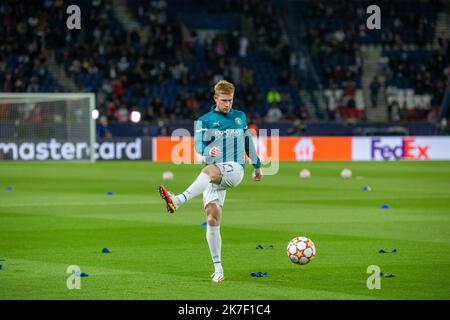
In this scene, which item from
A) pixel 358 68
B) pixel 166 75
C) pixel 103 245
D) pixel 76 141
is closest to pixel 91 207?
pixel 103 245

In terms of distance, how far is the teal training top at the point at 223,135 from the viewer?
10.6 metres

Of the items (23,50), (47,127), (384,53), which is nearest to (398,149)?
(384,53)

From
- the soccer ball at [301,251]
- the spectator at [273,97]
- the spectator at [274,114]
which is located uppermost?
the spectator at [273,97]

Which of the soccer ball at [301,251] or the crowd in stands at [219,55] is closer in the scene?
the soccer ball at [301,251]

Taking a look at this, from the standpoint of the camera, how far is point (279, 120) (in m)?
42.4

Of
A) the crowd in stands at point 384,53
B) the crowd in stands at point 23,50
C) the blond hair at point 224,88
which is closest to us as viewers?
the blond hair at point 224,88

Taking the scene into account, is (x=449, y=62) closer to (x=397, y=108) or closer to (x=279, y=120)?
(x=397, y=108)

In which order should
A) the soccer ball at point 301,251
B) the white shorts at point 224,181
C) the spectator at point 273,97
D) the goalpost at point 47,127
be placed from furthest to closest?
1. the spectator at point 273,97
2. the goalpost at point 47,127
3. the soccer ball at point 301,251
4. the white shorts at point 224,181

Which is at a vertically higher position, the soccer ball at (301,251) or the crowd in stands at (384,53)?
the crowd in stands at (384,53)

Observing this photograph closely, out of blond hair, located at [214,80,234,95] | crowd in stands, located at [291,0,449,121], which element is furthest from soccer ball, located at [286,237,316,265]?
crowd in stands, located at [291,0,449,121]

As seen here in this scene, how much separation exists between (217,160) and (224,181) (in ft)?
0.94

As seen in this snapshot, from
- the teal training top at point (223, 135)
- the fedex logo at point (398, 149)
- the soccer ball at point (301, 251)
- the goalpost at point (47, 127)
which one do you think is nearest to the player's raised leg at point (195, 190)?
the teal training top at point (223, 135)

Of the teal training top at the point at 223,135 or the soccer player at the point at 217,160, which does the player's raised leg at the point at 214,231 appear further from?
the teal training top at the point at 223,135
